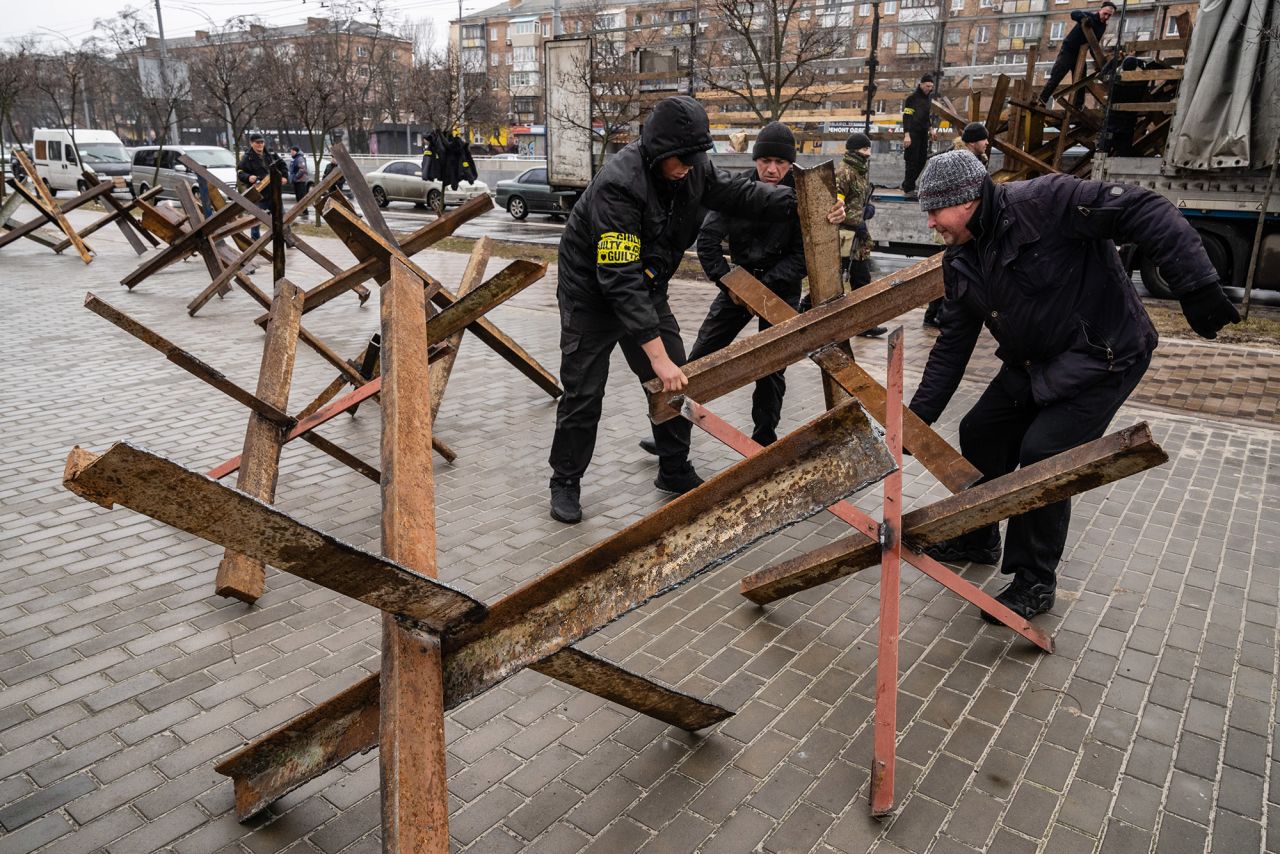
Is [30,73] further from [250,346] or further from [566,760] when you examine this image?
[566,760]

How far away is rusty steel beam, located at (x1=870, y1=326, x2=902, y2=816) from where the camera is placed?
2.54 m

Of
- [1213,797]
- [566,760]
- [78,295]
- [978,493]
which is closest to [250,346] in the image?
[78,295]

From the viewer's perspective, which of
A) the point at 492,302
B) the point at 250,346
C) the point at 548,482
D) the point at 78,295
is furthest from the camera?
the point at 78,295

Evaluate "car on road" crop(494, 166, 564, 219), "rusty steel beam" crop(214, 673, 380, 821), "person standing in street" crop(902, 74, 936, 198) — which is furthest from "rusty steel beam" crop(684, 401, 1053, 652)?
"car on road" crop(494, 166, 564, 219)

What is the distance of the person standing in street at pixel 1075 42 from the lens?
11.2 metres

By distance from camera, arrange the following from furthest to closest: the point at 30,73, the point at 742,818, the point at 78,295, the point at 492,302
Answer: the point at 30,73, the point at 78,295, the point at 492,302, the point at 742,818

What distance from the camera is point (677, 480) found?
4.93 m

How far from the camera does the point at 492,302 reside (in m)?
4.29

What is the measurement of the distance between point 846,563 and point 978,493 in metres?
0.56

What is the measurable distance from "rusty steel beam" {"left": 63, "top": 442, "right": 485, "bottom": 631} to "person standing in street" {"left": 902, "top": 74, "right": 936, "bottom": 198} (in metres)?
12.3

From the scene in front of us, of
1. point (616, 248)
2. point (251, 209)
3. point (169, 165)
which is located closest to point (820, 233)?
point (616, 248)

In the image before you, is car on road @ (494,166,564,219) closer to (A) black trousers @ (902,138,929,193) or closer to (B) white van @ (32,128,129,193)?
(A) black trousers @ (902,138,929,193)

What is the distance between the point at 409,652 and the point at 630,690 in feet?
2.75

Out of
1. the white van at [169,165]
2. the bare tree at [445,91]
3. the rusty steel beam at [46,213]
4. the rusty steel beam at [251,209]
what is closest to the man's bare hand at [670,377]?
the rusty steel beam at [251,209]
